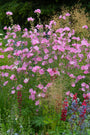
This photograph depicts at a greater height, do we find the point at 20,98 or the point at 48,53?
the point at 48,53

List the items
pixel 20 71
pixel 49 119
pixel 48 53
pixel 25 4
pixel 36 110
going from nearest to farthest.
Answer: pixel 49 119
pixel 36 110
pixel 20 71
pixel 48 53
pixel 25 4

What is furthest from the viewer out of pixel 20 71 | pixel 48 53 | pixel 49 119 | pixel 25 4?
pixel 25 4

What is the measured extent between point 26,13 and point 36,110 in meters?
7.34

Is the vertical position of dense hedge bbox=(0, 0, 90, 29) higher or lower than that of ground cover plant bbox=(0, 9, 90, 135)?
higher

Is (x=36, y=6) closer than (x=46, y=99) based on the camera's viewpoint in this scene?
No

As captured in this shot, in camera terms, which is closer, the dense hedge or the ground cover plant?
the ground cover plant

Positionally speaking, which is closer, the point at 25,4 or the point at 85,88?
the point at 85,88

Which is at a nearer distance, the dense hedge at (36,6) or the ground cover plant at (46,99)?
the ground cover plant at (46,99)

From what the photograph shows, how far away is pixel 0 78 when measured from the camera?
12.0ft

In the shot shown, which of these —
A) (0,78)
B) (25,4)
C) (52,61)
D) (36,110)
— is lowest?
(36,110)

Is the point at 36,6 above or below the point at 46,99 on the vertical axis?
above

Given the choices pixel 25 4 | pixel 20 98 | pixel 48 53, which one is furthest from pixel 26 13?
pixel 20 98

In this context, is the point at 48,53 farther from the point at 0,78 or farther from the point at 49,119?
the point at 49,119

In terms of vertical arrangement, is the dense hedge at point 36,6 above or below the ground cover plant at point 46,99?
above
